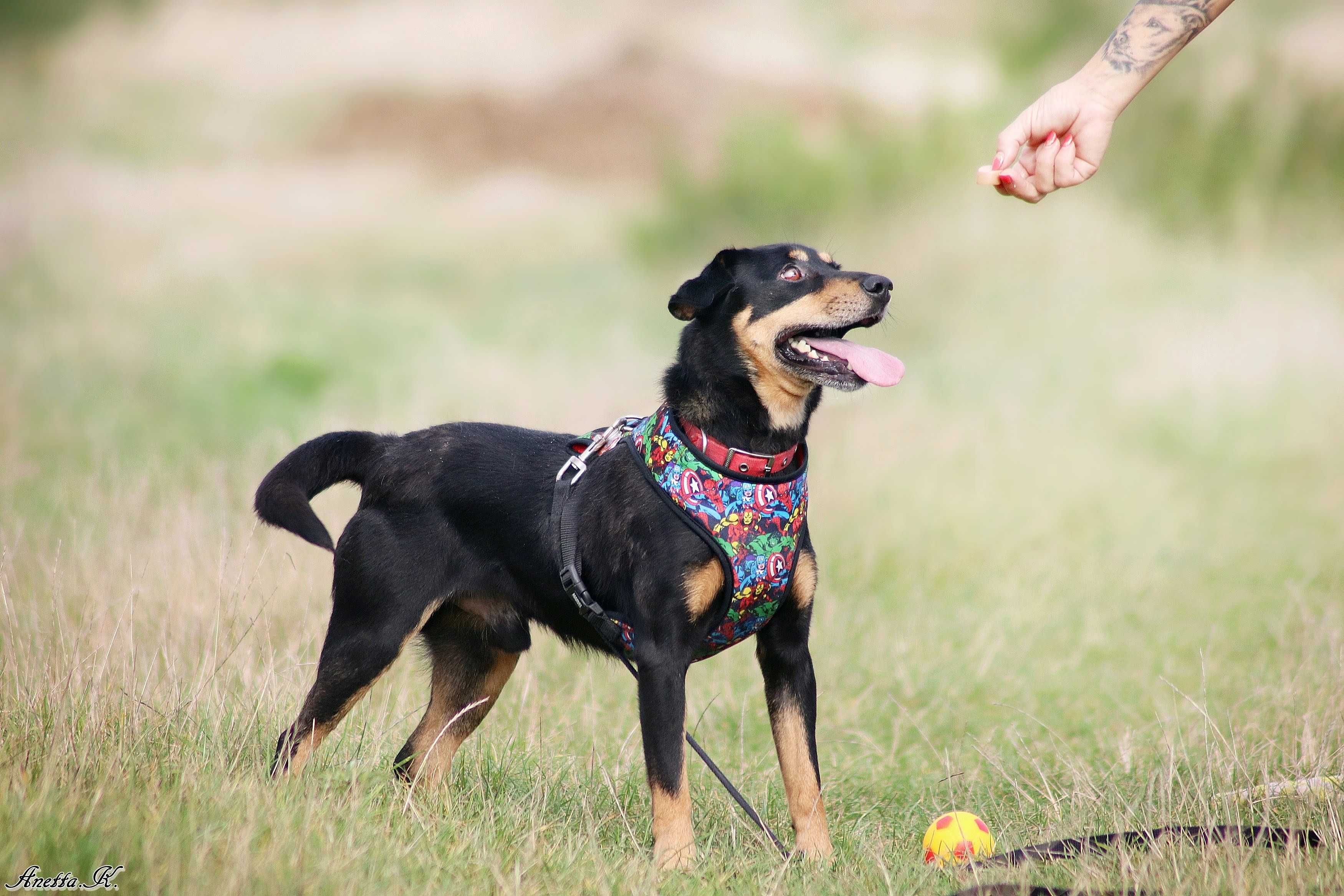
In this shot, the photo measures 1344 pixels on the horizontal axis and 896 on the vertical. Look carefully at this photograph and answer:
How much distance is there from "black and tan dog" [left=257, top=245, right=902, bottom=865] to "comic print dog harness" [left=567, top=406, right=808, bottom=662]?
5 centimetres

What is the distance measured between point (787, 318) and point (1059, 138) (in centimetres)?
115

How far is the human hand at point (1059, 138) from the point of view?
12.8 ft

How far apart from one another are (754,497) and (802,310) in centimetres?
70

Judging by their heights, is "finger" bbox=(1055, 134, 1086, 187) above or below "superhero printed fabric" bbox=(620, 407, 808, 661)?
above

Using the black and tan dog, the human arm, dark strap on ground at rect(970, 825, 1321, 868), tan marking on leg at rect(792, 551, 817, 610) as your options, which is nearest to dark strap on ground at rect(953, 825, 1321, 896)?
dark strap on ground at rect(970, 825, 1321, 868)

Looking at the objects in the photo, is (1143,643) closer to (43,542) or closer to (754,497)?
(754,497)

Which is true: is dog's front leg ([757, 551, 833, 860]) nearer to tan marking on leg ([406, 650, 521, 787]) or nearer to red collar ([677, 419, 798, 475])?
red collar ([677, 419, 798, 475])

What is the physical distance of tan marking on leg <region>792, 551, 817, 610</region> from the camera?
3.79m

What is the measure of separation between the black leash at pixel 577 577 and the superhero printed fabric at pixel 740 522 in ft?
0.28

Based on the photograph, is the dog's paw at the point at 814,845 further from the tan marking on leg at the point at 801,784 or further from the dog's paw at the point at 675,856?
the dog's paw at the point at 675,856

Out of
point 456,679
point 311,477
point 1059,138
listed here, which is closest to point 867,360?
point 1059,138

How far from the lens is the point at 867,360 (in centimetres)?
383

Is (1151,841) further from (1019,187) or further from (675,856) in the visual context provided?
(1019,187)

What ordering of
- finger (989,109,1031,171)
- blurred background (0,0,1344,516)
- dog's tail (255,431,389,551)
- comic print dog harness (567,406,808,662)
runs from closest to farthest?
comic print dog harness (567,406,808,662) → finger (989,109,1031,171) → dog's tail (255,431,389,551) → blurred background (0,0,1344,516)
